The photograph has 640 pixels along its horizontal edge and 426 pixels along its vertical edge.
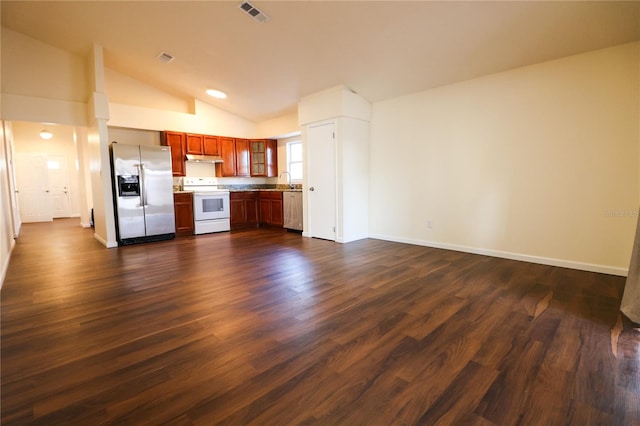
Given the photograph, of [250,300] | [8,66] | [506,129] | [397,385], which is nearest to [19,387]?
[250,300]

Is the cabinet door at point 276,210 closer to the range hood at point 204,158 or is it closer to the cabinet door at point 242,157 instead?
the cabinet door at point 242,157

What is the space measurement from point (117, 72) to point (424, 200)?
626 cm

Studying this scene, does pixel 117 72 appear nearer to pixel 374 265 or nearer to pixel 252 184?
pixel 252 184

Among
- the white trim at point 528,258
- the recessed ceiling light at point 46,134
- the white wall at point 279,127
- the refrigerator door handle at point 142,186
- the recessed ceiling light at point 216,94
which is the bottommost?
the white trim at point 528,258

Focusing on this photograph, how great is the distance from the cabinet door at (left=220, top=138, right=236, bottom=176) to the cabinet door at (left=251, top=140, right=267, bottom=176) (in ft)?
1.64

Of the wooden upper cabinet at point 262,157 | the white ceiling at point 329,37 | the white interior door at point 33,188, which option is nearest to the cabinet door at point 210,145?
the wooden upper cabinet at point 262,157

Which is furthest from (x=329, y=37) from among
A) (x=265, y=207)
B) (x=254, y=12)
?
(x=265, y=207)

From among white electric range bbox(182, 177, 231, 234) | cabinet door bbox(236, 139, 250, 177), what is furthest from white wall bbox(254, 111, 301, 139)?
white electric range bbox(182, 177, 231, 234)

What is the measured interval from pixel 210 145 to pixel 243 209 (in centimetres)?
160

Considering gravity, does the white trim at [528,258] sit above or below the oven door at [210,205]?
below

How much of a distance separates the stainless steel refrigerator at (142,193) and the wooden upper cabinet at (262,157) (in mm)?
2139

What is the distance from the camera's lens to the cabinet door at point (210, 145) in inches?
256

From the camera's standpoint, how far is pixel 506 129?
3.89 metres

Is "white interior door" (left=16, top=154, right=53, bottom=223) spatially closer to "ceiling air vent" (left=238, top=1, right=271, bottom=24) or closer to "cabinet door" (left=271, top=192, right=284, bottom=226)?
"cabinet door" (left=271, top=192, right=284, bottom=226)
